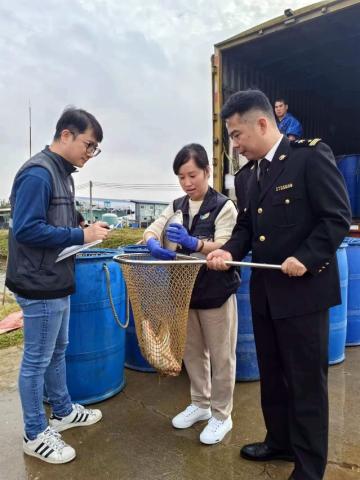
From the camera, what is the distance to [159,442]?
2590 mm

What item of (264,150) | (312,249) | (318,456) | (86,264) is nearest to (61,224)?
(86,264)

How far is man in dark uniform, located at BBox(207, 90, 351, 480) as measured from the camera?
188cm

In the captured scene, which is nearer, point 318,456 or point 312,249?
point 312,249

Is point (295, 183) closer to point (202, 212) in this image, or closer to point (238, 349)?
point (202, 212)

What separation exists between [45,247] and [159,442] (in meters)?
1.44

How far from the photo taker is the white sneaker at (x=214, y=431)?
253cm

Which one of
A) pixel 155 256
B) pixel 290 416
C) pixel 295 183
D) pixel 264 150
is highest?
pixel 264 150

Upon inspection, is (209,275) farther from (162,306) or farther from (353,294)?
(353,294)

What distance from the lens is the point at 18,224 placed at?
218 centimetres

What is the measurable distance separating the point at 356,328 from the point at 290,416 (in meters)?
2.59

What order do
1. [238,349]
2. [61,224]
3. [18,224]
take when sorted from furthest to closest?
1. [238,349]
2. [61,224]
3. [18,224]

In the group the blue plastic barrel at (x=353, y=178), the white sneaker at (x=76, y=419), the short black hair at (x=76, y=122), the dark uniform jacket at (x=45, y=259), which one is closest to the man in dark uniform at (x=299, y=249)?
the short black hair at (x=76, y=122)

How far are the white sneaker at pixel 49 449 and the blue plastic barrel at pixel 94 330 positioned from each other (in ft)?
2.04

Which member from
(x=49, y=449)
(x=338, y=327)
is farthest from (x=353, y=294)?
(x=49, y=449)
